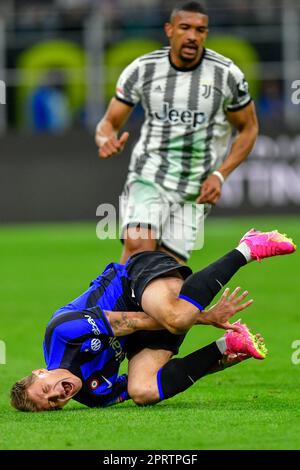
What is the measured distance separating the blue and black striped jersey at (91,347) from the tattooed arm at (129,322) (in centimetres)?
5

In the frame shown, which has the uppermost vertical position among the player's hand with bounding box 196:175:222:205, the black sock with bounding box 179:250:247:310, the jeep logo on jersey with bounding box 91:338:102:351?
the player's hand with bounding box 196:175:222:205

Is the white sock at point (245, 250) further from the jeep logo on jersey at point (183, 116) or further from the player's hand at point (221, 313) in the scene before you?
the jeep logo on jersey at point (183, 116)

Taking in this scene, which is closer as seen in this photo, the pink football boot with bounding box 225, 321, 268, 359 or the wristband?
the pink football boot with bounding box 225, 321, 268, 359

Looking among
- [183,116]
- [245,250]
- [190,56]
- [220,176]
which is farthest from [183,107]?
[245,250]

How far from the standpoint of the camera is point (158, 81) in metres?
8.92

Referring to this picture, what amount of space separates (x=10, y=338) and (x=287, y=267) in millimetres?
6350

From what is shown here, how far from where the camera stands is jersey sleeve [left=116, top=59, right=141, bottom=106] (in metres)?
8.96

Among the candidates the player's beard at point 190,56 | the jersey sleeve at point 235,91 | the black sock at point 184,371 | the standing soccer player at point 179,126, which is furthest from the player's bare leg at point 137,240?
the black sock at point 184,371

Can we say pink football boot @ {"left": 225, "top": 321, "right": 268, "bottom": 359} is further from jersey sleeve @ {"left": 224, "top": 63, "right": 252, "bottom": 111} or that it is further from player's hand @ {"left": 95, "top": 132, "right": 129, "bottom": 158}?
jersey sleeve @ {"left": 224, "top": 63, "right": 252, "bottom": 111}

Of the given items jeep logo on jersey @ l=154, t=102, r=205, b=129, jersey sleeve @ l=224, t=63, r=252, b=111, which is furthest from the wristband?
jersey sleeve @ l=224, t=63, r=252, b=111

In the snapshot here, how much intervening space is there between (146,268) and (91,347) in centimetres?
64

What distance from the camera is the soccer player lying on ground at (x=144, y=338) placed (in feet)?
23.5

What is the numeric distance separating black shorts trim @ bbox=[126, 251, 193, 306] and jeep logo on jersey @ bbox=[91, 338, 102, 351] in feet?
1.18

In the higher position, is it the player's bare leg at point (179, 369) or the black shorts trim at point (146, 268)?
the black shorts trim at point (146, 268)
